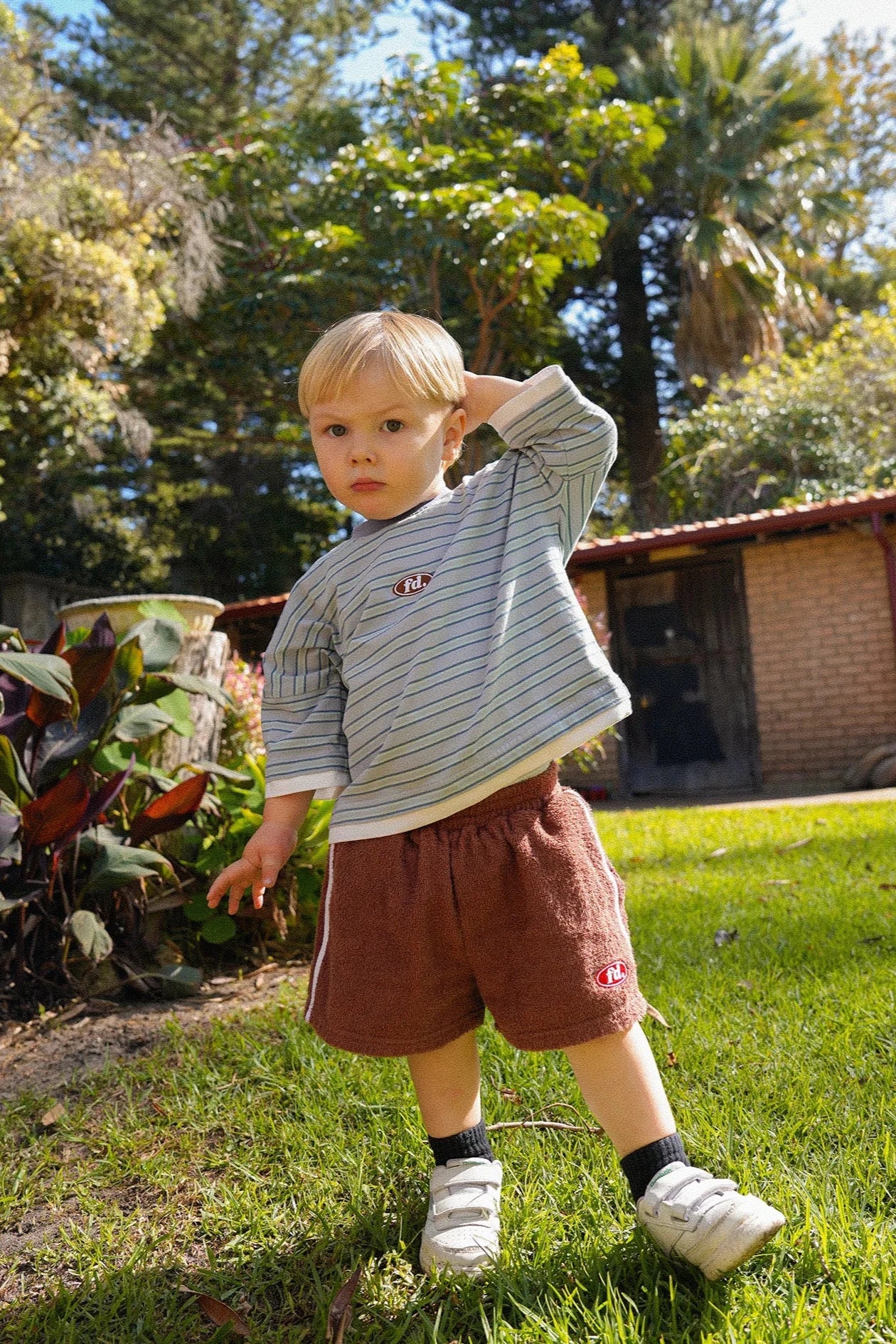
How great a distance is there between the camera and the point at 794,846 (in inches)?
205

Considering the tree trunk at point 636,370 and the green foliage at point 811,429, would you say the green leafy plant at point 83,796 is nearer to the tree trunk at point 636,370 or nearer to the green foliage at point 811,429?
the green foliage at point 811,429

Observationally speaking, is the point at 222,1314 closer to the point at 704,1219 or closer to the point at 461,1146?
the point at 461,1146

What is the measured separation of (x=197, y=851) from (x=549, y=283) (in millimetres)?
11293

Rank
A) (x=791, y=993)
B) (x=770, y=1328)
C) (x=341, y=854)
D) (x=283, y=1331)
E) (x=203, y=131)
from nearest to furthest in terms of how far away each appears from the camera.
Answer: (x=770, y=1328)
(x=283, y=1331)
(x=341, y=854)
(x=791, y=993)
(x=203, y=131)

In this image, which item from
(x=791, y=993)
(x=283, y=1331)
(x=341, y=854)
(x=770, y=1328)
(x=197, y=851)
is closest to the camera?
(x=770, y=1328)

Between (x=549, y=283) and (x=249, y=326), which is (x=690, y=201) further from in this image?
(x=249, y=326)

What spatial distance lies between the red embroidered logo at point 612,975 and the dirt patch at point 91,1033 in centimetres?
148

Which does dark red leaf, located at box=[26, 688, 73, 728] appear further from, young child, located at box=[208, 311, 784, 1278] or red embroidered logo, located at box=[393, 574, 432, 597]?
red embroidered logo, located at box=[393, 574, 432, 597]

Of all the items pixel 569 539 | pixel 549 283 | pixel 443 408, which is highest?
pixel 549 283

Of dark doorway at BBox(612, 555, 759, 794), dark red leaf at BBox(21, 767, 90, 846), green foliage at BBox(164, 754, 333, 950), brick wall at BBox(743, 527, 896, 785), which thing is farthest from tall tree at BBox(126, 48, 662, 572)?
dark red leaf at BBox(21, 767, 90, 846)

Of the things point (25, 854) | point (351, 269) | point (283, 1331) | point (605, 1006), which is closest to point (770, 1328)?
point (605, 1006)

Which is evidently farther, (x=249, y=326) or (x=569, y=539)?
(x=249, y=326)

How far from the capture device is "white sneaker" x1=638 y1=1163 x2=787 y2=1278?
1.34 meters

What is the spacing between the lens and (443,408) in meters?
1.69
